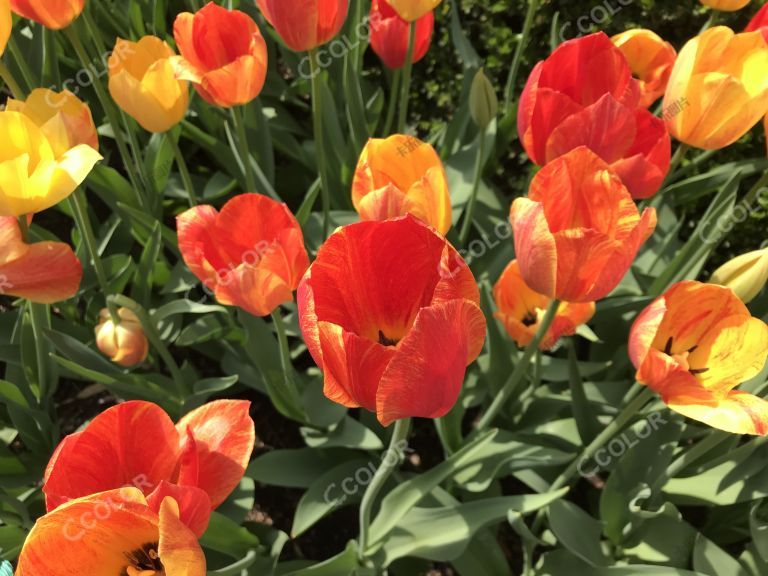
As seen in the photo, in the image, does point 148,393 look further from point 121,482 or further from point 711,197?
point 711,197

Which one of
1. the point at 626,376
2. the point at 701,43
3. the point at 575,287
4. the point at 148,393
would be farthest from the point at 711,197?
the point at 148,393

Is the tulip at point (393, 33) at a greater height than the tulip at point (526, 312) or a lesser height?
greater

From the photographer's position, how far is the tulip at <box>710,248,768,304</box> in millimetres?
952

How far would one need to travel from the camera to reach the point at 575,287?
0.85 meters

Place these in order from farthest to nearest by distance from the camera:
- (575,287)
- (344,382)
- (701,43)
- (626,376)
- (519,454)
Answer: (626,376) < (519,454) < (701,43) < (575,287) < (344,382)

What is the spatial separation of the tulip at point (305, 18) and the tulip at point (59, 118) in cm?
33

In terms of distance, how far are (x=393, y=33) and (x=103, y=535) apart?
1096mm

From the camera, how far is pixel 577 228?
0.83 meters

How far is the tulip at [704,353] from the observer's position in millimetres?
839

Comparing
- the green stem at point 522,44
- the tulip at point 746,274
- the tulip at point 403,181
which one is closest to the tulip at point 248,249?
the tulip at point 403,181

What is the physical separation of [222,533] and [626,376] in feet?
3.02

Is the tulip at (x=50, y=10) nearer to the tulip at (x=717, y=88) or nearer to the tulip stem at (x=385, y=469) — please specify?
the tulip stem at (x=385, y=469)

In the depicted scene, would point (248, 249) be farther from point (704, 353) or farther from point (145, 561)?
point (704, 353)

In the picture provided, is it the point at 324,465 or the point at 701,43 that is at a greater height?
the point at 701,43
